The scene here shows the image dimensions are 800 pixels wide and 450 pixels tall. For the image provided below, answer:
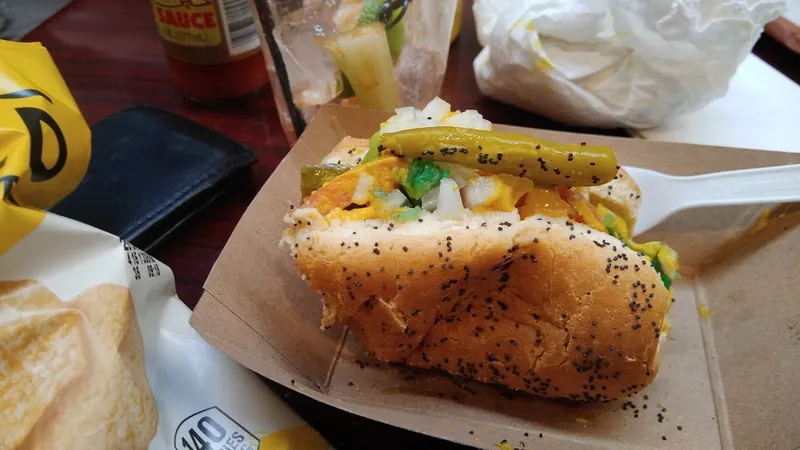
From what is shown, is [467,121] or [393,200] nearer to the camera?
[393,200]

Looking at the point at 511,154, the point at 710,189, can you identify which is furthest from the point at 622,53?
the point at 511,154

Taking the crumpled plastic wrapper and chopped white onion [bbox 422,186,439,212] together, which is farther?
the crumpled plastic wrapper

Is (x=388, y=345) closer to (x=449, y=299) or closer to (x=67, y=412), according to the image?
(x=449, y=299)

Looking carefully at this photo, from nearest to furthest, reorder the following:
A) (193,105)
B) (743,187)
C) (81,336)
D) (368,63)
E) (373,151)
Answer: (81,336)
(373,151)
(743,187)
(368,63)
(193,105)

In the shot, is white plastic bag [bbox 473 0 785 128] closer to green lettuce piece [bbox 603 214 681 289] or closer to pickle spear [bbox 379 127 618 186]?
green lettuce piece [bbox 603 214 681 289]

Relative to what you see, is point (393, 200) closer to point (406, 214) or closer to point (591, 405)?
point (406, 214)

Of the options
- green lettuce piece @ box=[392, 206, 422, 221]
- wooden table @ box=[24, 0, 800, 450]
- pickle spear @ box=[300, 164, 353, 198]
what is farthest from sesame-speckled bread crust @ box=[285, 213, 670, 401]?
wooden table @ box=[24, 0, 800, 450]

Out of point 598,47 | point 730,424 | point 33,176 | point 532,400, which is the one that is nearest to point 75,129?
point 33,176

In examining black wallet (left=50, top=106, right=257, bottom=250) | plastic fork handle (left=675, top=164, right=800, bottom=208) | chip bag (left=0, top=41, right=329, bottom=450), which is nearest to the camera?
chip bag (left=0, top=41, right=329, bottom=450)
